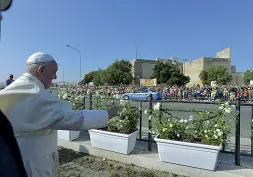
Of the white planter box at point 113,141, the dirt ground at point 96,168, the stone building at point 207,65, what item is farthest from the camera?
the stone building at point 207,65

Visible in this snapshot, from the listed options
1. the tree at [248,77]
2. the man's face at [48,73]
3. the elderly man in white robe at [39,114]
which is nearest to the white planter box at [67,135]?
the elderly man in white robe at [39,114]

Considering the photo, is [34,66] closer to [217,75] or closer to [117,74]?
[117,74]

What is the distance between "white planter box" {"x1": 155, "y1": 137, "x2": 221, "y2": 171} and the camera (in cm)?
316

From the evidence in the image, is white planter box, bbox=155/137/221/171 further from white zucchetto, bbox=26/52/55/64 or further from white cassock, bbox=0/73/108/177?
white zucchetto, bbox=26/52/55/64

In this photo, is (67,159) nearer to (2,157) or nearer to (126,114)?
(126,114)

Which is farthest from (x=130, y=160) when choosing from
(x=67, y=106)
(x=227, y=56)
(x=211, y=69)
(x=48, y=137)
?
(x=227, y=56)

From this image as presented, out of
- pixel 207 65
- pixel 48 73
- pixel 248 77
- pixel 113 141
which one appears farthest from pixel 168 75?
pixel 48 73

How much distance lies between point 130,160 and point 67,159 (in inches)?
50.2

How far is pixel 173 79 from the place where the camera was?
153 feet

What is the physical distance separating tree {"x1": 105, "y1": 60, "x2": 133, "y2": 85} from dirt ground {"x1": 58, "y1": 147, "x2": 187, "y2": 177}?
4828 cm

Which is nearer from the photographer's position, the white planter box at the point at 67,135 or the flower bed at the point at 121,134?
the flower bed at the point at 121,134

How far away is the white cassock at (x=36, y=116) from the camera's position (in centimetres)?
142

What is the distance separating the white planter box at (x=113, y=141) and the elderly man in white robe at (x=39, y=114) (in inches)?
88.7

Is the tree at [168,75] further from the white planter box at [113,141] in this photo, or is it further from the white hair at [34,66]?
the white hair at [34,66]
